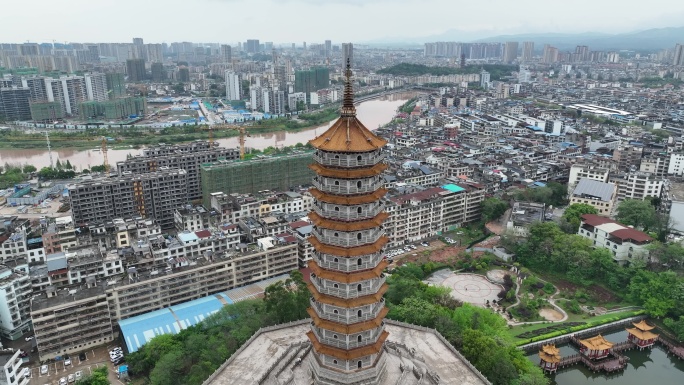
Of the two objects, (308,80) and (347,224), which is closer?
(347,224)

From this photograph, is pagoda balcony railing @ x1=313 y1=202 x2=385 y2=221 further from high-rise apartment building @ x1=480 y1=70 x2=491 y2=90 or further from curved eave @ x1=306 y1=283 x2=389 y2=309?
high-rise apartment building @ x1=480 y1=70 x2=491 y2=90

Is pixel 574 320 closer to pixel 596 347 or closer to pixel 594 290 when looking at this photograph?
pixel 596 347

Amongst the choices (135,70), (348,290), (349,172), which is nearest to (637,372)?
(348,290)

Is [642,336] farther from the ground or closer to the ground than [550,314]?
farther from the ground

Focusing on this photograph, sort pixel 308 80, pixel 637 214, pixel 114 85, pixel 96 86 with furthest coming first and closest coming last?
1. pixel 308 80
2. pixel 114 85
3. pixel 96 86
4. pixel 637 214

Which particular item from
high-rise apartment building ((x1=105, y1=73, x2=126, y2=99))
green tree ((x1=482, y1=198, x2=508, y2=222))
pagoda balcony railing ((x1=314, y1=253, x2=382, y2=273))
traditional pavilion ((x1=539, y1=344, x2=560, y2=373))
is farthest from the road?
high-rise apartment building ((x1=105, y1=73, x2=126, y2=99))

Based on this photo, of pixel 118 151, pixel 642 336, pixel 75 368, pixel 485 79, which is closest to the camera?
pixel 75 368

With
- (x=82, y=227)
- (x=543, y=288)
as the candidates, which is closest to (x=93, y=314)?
(x=82, y=227)

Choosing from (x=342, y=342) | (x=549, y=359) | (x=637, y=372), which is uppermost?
(x=342, y=342)
